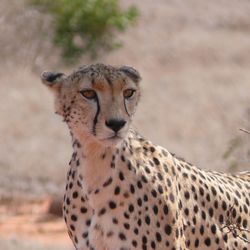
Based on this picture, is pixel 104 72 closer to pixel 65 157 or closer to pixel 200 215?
pixel 200 215

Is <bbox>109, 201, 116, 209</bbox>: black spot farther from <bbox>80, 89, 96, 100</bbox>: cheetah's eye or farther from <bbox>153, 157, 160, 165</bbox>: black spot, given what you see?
<bbox>80, 89, 96, 100</bbox>: cheetah's eye

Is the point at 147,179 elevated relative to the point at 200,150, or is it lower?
lower

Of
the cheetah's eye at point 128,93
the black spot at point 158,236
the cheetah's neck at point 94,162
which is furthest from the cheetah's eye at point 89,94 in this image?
the black spot at point 158,236

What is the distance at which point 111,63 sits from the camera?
60.6ft

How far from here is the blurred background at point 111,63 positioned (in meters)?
14.6

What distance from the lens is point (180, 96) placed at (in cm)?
1784

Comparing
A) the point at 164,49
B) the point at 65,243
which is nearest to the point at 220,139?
the point at 164,49

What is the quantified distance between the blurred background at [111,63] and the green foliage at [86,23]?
0.02 meters

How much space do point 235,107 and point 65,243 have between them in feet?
22.2

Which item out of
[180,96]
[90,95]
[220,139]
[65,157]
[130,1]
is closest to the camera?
[90,95]

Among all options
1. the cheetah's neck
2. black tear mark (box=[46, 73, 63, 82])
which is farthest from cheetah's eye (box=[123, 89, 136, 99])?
black tear mark (box=[46, 73, 63, 82])

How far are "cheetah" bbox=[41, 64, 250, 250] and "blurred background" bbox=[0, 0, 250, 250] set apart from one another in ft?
19.9

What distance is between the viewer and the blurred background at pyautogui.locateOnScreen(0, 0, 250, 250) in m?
14.6

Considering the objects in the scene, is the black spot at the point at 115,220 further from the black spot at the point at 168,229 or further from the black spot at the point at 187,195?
the black spot at the point at 187,195
